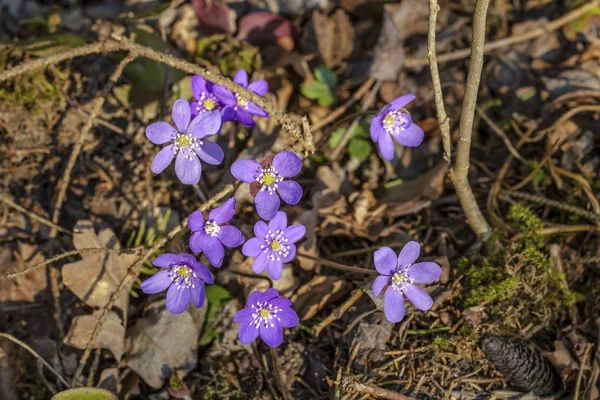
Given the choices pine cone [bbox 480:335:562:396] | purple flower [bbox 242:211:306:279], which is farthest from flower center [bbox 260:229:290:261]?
pine cone [bbox 480:335:562:396]

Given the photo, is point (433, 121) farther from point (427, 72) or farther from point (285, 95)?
point (285, 95)

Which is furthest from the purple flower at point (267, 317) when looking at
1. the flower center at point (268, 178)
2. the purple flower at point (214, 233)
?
the flower center at point (268, 178)

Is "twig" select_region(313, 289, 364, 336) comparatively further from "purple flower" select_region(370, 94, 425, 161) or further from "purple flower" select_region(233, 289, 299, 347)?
"purple flower" select_region(370, 94, 425, 161)

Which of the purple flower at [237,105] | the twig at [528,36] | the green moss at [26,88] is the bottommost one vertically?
the twig at [528,36]

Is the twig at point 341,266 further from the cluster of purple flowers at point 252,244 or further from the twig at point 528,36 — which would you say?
the twig at point 528,36

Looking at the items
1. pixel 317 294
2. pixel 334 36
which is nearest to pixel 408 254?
pixel 317 294

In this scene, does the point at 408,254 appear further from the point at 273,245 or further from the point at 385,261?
the point at 273,245
